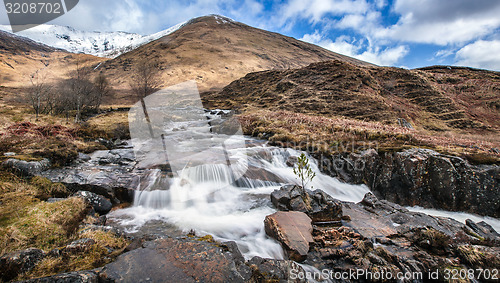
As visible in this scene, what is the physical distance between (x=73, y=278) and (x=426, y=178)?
12650 mm

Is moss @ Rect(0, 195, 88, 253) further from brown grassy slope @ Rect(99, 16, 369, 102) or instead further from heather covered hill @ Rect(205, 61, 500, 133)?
brown grassy slope @ Rect(99, 16, 369, 102)

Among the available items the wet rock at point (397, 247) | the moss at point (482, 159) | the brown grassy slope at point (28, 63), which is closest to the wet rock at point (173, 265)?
the wet rock at point (397, 247)

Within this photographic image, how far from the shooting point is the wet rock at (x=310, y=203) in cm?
652

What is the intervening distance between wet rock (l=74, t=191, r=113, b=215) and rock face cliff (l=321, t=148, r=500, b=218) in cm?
1012

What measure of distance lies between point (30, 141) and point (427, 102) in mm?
43051


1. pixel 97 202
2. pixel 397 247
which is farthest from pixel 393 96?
pixel 97 202

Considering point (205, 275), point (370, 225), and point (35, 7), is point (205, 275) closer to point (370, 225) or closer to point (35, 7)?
point (370, 225)

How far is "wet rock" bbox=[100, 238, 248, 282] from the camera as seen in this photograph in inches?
129

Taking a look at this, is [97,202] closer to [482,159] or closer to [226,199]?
[226,199]

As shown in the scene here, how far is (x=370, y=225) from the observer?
642 centimetres

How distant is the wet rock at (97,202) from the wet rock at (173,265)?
337cm

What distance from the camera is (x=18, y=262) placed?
3.04 meters

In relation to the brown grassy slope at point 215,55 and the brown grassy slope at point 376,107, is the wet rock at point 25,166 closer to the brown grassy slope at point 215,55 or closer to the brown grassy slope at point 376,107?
the brown grassy slope at point 376,107

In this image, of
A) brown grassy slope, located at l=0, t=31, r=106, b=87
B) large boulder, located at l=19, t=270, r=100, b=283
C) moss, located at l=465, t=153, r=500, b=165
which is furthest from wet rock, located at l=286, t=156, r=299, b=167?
brown grassy slope, located at l=0, t=31, r=106, b=87
